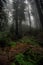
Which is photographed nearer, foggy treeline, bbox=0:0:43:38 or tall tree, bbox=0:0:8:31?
tall tree, bbox=0:0:8:31

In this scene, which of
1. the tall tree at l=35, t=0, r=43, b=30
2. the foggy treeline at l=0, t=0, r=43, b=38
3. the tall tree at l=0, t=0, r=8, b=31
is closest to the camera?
the tall tree at l=0, t=0, r=8, b=31

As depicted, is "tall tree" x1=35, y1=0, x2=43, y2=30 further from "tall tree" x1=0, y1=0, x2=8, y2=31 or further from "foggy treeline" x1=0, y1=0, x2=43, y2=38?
"tall tree" x1=0, y1=0, x2=8, y2=31

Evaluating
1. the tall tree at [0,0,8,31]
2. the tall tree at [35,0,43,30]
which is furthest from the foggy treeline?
the tall tree at [0,0,8,31]

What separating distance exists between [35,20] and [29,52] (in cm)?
1755

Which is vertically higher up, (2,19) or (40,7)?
(40,7)

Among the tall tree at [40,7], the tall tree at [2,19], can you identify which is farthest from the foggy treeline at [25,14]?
the tall tree at [2,19]

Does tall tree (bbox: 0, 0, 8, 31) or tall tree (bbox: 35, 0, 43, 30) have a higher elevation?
tall tree (bbox: 35, 0, 43, 30)

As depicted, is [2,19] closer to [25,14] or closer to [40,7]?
[40,7]

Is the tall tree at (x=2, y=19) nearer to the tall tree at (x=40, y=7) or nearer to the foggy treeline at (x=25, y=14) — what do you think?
the foggy treeline at (x=25, y=14)

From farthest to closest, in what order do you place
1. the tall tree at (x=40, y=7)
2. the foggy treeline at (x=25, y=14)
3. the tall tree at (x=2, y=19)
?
the tall tree at (x=40, y=7), the foggy treeline at (x=25, y=14), the tall tree at (x=2, y=19)

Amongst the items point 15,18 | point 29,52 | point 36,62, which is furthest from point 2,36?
point 15,18

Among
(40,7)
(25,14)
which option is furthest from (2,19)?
(25,14)

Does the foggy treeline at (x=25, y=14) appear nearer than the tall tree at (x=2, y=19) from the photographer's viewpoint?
No

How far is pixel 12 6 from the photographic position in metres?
23.0
